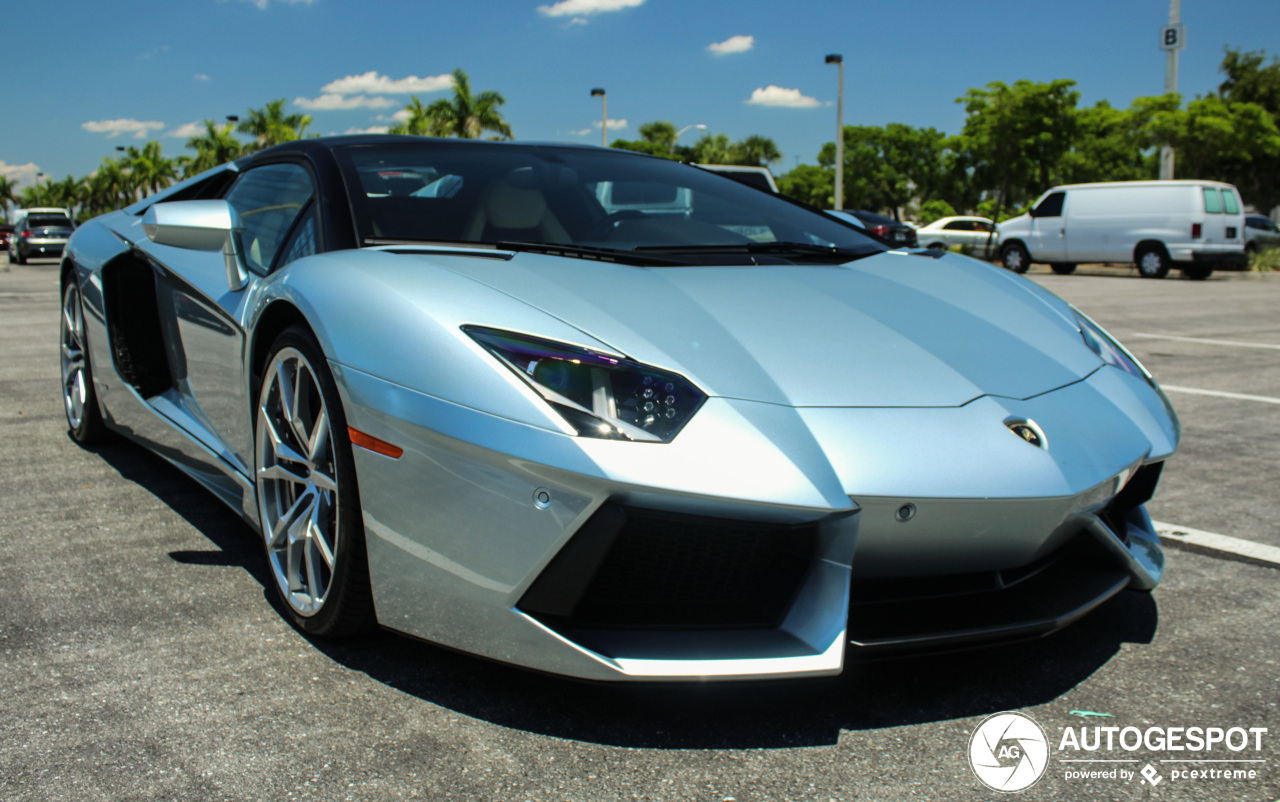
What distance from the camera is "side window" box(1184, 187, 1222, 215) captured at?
1808cm

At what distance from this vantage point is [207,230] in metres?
2.65

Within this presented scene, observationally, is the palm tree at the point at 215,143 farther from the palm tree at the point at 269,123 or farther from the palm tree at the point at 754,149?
the palm tree at the point at 754,149

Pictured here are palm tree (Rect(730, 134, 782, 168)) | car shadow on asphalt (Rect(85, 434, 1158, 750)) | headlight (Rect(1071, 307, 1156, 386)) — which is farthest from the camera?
palm tree (Rect(730, 134, 782, 168))

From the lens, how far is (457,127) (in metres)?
45.4

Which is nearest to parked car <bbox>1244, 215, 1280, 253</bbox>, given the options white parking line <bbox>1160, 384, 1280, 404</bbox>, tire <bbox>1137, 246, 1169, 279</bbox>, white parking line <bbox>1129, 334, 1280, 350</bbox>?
tire <bbox>1137, 246, 1169, 279</bbox>

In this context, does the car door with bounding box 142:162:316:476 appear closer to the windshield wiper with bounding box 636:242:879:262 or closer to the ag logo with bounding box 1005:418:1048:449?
the windshield wiper with bounding box 636:242:879:262

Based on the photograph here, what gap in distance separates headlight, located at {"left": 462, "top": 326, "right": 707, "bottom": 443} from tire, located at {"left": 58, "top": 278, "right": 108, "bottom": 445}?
2.76m

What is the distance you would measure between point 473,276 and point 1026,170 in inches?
1295

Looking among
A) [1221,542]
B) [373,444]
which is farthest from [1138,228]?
[373,444]

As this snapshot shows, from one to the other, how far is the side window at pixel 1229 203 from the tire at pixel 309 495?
1973 cm

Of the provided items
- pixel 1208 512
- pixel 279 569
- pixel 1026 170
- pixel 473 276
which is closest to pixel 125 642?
pixel 279 569

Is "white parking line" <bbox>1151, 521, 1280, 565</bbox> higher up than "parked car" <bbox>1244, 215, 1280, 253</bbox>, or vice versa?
"parked car" <bbox>1244, 215, 1280, 253</bbox>

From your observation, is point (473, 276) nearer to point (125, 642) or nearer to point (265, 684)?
point (265, 684)

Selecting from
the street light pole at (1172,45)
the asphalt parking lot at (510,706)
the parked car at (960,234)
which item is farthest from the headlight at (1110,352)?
the street light pole at (1172,45)
